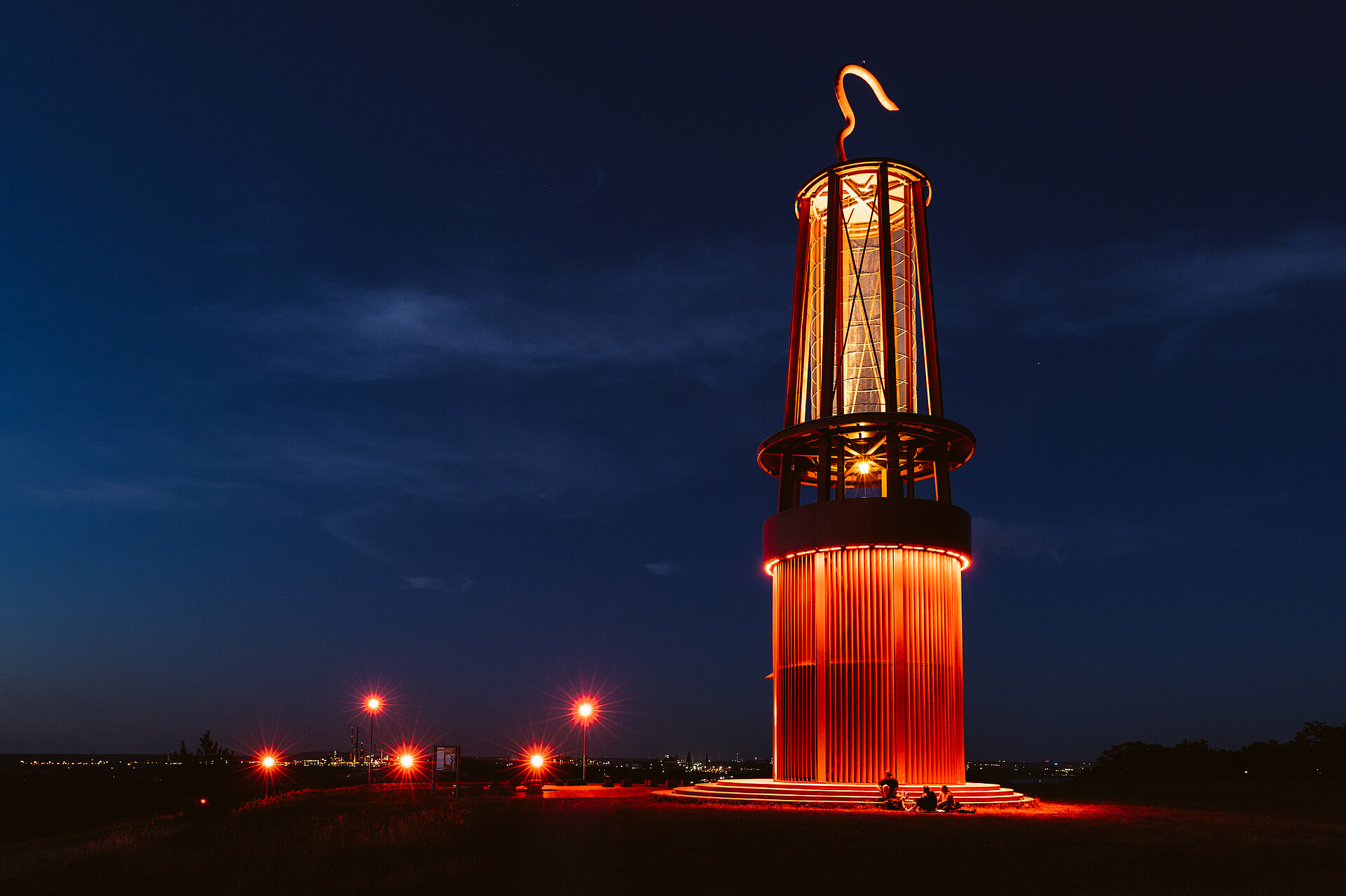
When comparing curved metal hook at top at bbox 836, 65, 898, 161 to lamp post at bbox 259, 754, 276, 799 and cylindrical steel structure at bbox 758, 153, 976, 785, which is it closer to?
cylindrical steel structure at bbox 758, 153, 976, 785

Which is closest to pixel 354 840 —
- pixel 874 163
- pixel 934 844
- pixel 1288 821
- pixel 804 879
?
pixel 804 879

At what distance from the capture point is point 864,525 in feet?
107

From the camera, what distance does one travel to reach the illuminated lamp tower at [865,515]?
31.7 metres

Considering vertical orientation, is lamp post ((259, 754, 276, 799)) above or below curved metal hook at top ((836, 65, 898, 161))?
Result: below

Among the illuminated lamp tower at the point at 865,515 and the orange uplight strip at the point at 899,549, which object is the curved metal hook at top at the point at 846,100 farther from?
the orange uplight strip at the point at 899,549

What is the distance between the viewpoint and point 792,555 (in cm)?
3409

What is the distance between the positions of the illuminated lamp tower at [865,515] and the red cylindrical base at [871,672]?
46mm

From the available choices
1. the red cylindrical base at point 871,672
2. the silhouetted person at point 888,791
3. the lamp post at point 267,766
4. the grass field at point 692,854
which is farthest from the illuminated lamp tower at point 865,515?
the lamp post at point 267,766

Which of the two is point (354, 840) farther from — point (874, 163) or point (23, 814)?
point (23, 814)

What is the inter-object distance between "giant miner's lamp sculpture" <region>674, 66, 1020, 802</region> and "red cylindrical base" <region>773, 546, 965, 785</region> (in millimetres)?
47

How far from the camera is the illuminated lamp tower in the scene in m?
31.7

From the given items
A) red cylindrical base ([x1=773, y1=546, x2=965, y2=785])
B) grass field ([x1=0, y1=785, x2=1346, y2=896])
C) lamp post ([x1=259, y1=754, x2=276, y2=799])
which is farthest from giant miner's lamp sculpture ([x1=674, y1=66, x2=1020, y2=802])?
lamp post ([x1=259, y1=754, x2=276, y2=799])

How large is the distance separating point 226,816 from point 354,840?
9296 millimetres

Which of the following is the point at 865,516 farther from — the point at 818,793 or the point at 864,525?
the point at 818,793
